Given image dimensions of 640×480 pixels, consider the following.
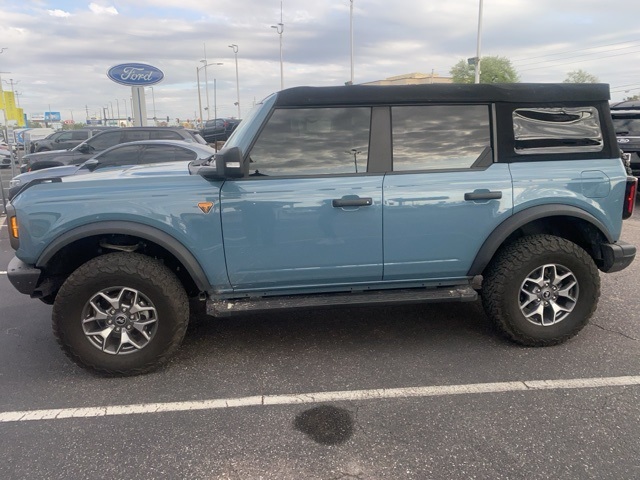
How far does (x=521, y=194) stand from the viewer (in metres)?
3.59

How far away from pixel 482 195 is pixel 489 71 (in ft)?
203

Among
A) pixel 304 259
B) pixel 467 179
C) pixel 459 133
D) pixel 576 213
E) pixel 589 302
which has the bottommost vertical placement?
pixel 589 302

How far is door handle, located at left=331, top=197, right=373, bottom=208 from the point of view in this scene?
11.2 feet

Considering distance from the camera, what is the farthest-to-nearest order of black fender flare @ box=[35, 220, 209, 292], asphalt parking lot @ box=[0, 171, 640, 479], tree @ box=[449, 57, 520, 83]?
tree @ box=[449, 57, 520, 83] → black fender flare @ box=[35, 220, 209, 292] → asphalt parking lot @ box=[0, 171, 640, 479]

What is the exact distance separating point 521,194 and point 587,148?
668 mm

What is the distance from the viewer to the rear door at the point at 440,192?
351 cm

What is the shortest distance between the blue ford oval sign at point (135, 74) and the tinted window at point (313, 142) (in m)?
22.3

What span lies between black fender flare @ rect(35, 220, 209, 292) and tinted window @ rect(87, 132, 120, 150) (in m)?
9.84

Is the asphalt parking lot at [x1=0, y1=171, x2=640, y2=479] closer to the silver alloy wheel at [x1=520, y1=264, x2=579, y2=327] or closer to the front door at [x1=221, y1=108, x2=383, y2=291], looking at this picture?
the silver alloy wheel at [x1=520, y1=264, x2=579, y2=327]

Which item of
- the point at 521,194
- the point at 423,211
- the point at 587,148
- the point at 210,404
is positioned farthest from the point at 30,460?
the point at 587,148

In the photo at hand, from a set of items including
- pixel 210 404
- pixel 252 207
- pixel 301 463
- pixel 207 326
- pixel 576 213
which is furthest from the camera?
pixel 207 326

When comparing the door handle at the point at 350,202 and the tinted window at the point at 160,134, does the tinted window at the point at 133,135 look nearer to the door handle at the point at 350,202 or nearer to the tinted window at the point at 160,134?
the tinted window at the point at 160,134

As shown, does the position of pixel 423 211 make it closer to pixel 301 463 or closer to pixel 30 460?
pixel 301 463

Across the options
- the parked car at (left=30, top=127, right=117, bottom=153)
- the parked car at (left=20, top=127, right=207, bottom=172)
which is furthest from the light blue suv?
the parked car at (left=30, top=127, right=117, bottom=153)
